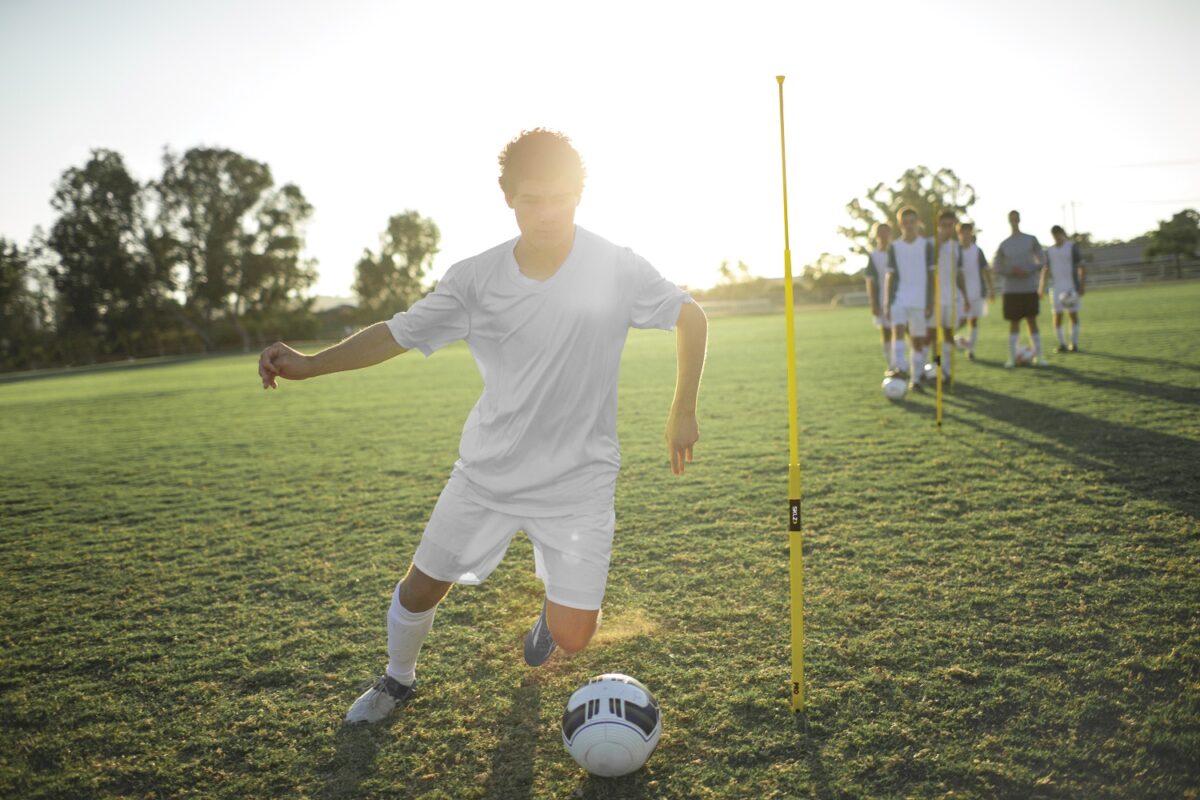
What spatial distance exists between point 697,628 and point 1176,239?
74.7 m

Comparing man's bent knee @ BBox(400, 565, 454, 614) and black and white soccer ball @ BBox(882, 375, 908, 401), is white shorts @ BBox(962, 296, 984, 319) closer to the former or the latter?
black and white soccer ball @ BBox(882, 375, 908, 401)

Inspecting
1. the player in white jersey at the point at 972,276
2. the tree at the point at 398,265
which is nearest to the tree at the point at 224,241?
the tree at the point at 398,265

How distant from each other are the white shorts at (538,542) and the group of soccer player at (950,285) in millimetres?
7133

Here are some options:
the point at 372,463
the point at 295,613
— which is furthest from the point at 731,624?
the point at 372,463

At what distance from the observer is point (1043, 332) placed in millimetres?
19016

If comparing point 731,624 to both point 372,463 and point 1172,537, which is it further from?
point 372,463

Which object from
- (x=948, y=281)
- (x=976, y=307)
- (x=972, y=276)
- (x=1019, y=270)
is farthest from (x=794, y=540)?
(x=976, y=307)

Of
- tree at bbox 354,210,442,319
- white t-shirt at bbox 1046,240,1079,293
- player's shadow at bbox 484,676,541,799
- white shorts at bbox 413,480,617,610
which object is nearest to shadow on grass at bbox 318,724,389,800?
player's shadow at bbox 484,676,541,799

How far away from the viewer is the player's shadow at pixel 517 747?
2.62 meters

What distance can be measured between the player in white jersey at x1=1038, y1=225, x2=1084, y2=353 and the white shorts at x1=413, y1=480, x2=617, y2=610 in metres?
13.4

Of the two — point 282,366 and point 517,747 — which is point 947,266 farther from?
point 282,366

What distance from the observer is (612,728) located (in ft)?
8.52

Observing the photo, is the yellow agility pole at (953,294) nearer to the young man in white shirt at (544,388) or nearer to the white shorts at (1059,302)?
the white shorts at (1059,302)

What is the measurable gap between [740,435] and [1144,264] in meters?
67.1
